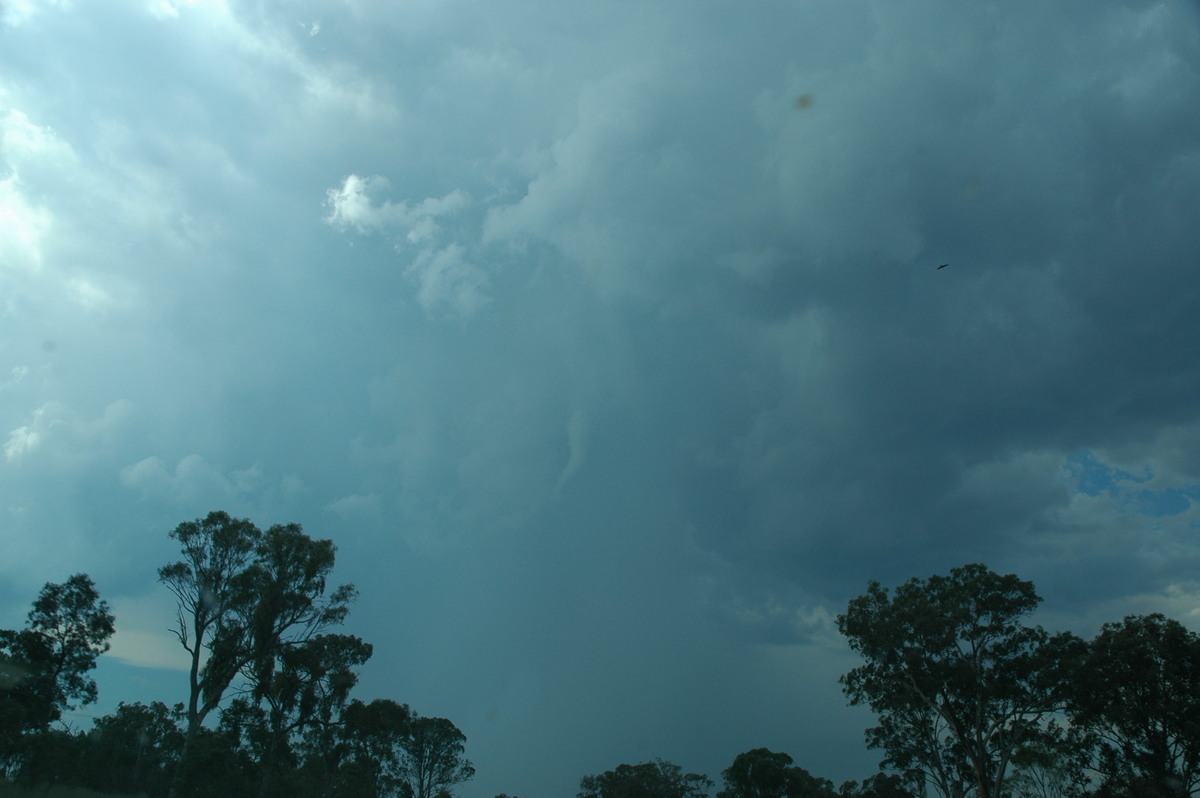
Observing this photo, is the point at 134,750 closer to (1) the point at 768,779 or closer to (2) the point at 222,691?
(2) the point at 222,691

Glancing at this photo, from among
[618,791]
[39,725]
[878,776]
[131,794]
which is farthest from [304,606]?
[618,791]

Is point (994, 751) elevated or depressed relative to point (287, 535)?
depressed

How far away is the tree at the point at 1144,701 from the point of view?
37.0 meters

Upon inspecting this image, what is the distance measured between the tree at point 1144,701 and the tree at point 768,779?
40154 millimetres

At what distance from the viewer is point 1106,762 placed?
40.4 meters

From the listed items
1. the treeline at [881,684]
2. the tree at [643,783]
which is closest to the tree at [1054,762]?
the treeline at [881,684]

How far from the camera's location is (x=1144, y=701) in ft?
127

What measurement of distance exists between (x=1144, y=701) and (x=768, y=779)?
4490 centimetres

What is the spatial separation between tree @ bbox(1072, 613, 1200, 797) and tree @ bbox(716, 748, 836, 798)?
132ft

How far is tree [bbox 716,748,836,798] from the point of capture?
74688 millimetres

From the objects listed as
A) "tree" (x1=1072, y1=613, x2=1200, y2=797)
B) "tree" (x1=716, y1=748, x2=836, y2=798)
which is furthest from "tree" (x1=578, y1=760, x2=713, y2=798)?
"tree" (x1=1072, y1=613, x2=1200, y2=797)

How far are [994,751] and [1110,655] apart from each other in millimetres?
8934

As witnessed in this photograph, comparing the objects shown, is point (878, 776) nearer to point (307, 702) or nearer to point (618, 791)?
point (618, 791)

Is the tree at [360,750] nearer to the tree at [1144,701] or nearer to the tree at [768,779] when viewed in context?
the tree at [768,779]
